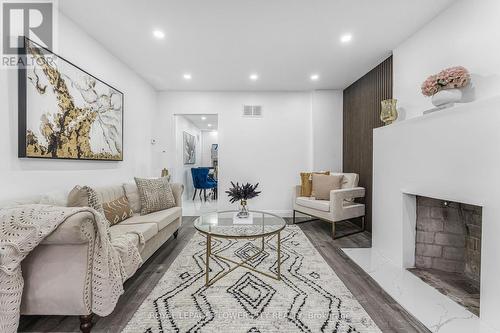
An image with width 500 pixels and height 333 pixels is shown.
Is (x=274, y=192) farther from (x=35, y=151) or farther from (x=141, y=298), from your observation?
(x=35, y=151)

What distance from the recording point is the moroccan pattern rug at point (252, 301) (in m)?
1.47

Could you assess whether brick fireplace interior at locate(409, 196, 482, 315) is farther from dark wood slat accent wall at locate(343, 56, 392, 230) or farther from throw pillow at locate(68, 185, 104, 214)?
throw pillow at locate(68, 185, 104, 214)

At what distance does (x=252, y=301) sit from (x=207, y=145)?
774 centimetres

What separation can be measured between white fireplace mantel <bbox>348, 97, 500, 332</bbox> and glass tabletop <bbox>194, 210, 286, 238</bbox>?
51.1 inches

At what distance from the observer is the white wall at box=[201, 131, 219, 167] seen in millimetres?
8938

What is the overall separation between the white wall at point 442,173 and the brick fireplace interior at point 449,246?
0.40 feet

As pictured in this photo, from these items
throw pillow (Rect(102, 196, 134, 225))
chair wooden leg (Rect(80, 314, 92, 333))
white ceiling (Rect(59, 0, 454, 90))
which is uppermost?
white ceiling (Rect(59, 0, 454, 90))

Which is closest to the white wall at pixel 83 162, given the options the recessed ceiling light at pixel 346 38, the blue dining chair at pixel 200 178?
the blue dining chair at pixel 200 178

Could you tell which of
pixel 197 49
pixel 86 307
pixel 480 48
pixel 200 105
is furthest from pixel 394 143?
pixel 200 105

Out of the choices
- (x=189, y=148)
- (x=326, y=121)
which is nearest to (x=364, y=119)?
(x=326, y=121)

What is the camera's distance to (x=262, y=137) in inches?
179

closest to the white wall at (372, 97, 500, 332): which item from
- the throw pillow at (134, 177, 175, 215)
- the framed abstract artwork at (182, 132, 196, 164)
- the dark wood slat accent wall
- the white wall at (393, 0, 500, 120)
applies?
the white wall at (393, 0, 500, 120)

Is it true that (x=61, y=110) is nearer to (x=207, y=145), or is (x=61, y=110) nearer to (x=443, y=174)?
(x=443, y=174)

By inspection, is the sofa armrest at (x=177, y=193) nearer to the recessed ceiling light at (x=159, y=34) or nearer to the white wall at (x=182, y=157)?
the white wall at (x=182, y=157)
